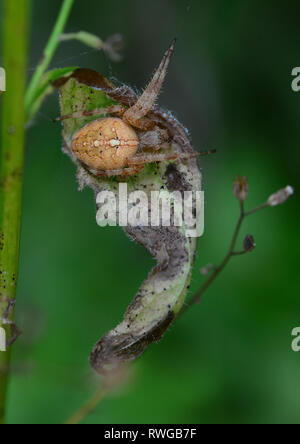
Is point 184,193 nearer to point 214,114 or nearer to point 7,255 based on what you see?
point 7,255

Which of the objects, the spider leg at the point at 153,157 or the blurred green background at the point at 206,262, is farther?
the blurred green background at the point at 206,262

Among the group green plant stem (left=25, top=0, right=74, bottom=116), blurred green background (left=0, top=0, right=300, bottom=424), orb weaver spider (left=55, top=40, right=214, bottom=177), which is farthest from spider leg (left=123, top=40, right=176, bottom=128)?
blurred green background (left=0, top=0, right=300, bottom=424)

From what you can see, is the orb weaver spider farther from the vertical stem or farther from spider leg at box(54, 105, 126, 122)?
the vertical stem

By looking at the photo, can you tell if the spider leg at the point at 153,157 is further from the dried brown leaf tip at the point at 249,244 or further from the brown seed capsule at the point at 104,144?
the dried brown leaf tip at the point at 249,244

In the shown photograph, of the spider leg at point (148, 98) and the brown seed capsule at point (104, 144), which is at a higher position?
the spider leg at point (148, 98)

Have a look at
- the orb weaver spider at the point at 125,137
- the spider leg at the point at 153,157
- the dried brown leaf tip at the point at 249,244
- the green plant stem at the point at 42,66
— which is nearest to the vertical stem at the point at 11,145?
the green plant stem at the point at 42,66
